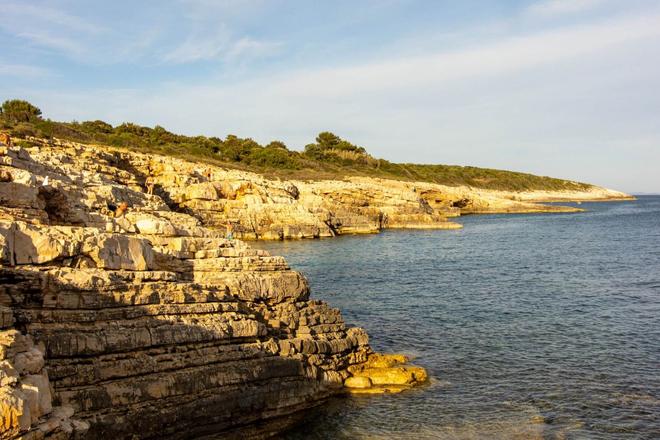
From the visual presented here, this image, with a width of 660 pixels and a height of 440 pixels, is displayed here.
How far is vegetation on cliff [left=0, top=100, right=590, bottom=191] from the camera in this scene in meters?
88.3

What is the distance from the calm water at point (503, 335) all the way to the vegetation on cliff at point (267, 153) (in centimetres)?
4550

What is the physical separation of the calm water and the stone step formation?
70.8 inches

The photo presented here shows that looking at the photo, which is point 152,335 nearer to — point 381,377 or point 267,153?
point 381,377

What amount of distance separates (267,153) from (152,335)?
9686 cm

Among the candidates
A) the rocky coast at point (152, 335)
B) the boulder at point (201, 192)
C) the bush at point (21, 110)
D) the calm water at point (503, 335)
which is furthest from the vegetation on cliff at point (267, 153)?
the rocky coast at point (152, 335)

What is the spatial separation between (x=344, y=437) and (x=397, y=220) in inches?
2597

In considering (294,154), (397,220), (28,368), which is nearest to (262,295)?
(28,368)

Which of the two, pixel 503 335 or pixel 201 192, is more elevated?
pixel 201 192

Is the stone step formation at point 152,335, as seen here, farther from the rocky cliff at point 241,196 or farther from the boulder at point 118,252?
the rocky cliff at point 241,196

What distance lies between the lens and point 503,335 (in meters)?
25.2

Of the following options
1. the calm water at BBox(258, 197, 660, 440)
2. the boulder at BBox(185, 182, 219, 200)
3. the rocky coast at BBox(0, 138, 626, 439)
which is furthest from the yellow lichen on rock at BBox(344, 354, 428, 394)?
the boulder at BBox(185, 182, 219, 200)

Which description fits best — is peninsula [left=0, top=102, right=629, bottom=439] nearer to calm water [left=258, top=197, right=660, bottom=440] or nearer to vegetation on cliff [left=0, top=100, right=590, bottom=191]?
calm water [left=258, top=197, right=660, bottom=440]

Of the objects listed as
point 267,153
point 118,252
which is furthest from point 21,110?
point 118,252

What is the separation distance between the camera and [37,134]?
6544 centimetres
